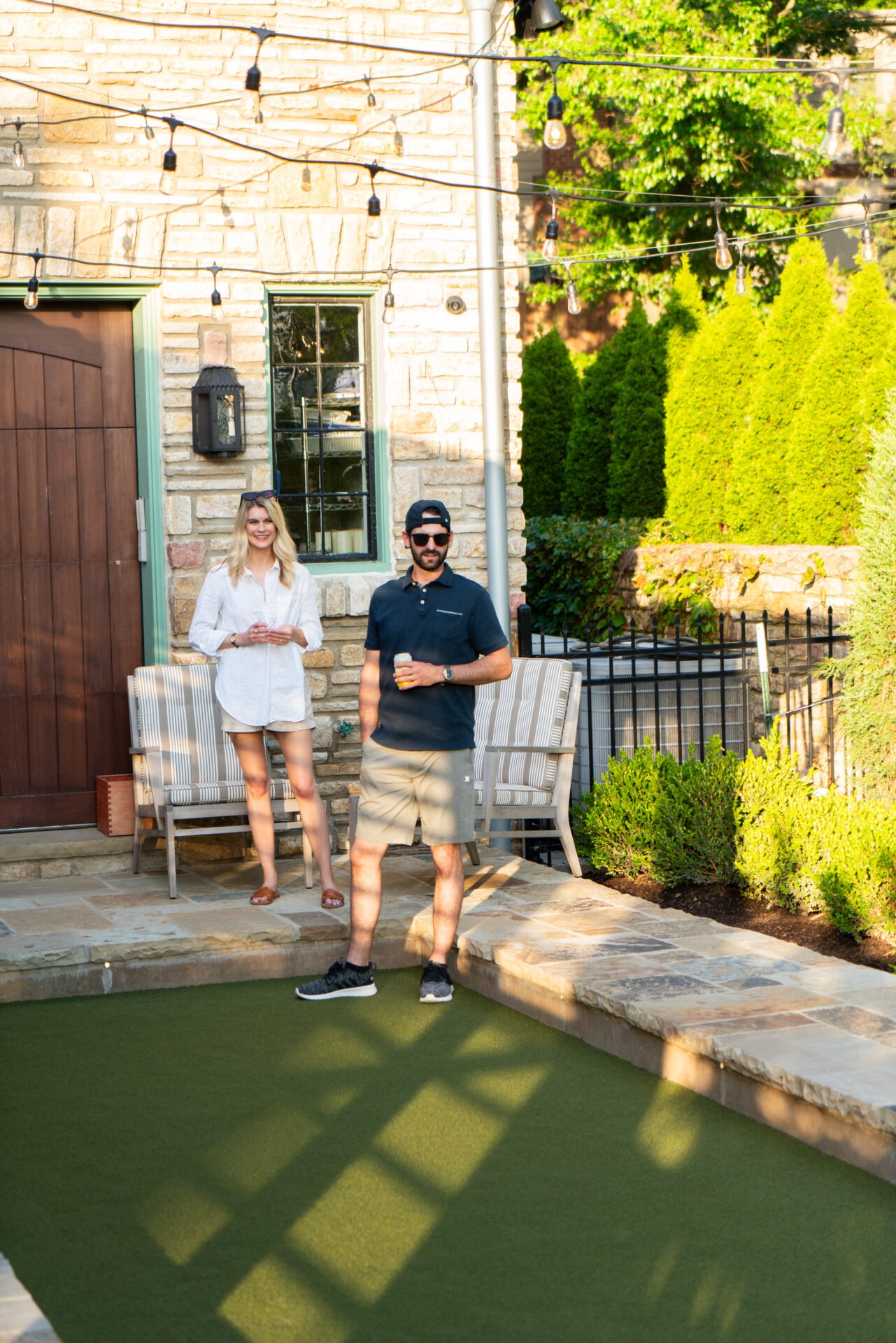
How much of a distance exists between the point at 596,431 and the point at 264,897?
1028 centimetres

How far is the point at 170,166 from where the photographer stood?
6.47 metres

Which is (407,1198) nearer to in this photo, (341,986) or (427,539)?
(341,986)

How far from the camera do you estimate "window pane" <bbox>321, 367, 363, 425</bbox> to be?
728cm

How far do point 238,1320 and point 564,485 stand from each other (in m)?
14.1

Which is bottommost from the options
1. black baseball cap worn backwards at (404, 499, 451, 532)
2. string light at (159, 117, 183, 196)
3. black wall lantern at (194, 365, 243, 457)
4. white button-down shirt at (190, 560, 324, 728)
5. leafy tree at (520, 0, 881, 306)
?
white button-down shirt at (190, 560, 324, 728)

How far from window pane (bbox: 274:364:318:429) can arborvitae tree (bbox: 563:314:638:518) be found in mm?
8264

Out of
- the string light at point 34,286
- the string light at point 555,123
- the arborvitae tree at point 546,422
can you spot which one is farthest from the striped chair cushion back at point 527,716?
the arborvitae tree at point 546,422

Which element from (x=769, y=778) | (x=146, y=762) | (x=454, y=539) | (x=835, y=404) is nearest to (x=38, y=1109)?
(x=146, y=762)

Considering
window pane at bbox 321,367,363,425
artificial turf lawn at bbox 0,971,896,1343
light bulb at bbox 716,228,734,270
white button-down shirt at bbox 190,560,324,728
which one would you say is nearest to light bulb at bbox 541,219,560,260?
light bulb at bbox 716,228,734,270

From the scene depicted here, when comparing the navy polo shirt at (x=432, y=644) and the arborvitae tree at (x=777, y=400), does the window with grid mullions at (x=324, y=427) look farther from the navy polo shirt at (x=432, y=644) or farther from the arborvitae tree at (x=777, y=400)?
the arborvitae tree at (x=777, y=400)

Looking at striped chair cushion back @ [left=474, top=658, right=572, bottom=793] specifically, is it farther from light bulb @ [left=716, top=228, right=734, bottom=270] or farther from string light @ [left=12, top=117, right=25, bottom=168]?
string light @ [left=12, top=117, right=25, bottom=168]

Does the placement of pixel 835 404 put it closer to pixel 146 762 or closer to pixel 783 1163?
pixel 146 762

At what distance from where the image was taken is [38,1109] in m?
4.12

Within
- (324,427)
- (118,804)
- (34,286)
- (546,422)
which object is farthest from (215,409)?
(546,422)
